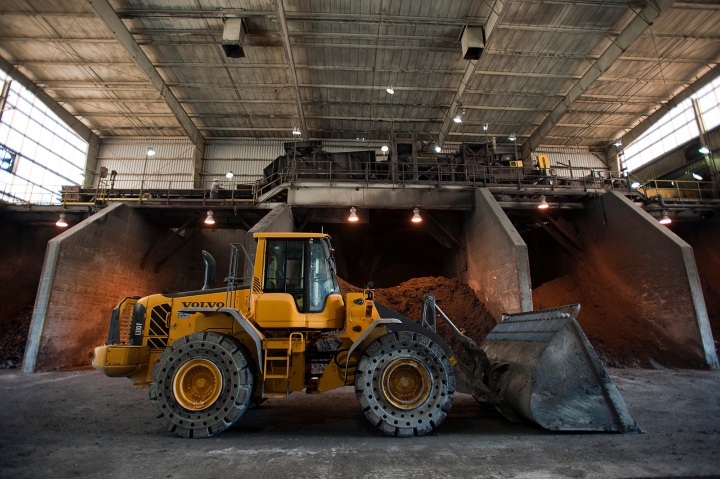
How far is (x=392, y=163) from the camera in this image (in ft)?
49.1

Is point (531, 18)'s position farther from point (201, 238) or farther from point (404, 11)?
point (201, 238)

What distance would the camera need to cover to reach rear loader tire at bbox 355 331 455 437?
4125 millimetres

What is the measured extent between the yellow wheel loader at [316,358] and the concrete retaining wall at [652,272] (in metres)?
9.19

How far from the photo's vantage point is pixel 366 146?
2362 centimetres

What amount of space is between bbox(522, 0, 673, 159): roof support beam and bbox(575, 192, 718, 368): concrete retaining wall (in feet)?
22.5

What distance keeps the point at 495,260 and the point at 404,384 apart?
27.8ft

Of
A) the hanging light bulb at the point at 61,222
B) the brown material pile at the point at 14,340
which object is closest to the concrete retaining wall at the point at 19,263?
the brown material pile at the point at 14,340

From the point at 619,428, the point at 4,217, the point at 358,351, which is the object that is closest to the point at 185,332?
the point at 358,351

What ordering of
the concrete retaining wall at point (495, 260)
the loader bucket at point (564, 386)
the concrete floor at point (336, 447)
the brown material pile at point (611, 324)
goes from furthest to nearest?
the brown material pile at point (611, 324) → the concrete retaining wall at point (495, 260) → the loader bucket at point (564, 386) → the concrete floor at point (336, 447)

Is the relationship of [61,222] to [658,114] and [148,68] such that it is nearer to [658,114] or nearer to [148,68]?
[148,68]

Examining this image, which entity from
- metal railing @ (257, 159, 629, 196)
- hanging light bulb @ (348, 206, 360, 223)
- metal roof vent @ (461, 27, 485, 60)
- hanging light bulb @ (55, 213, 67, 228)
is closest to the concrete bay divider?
hanging light bulb @ (55, 213, 67, 228)

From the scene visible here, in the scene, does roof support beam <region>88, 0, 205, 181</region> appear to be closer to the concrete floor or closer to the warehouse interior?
the warehouse interior

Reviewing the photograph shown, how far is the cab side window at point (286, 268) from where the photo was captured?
189 inches

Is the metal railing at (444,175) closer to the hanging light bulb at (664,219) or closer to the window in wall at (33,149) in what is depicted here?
the hanging light bulb at (664,219)
